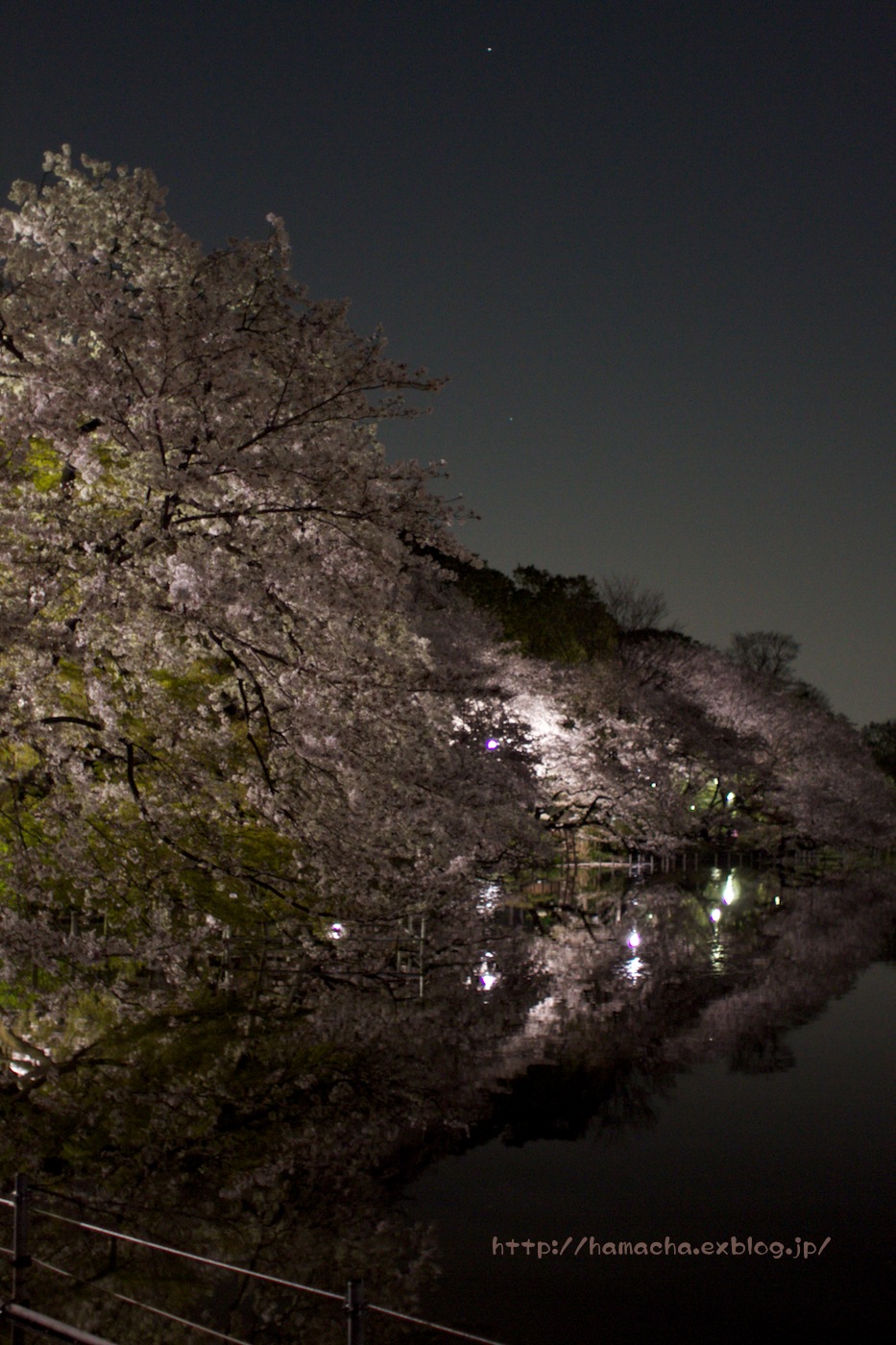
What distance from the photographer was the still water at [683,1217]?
7098mm

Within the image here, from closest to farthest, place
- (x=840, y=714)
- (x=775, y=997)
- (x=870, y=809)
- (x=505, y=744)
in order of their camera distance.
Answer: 1. (x=775, y=997)
2. (x=505, y=744)
3. (x=870, y=809)
4. (x=840, y=714)

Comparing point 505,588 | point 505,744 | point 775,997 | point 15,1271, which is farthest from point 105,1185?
point 505,588

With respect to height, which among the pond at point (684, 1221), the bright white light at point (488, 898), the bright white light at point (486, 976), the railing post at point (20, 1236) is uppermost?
the bright white light at point (488, 898)

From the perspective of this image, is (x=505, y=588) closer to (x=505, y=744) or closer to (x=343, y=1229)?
(x=505, y=744)

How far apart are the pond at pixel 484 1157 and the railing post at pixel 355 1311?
2.14 meters

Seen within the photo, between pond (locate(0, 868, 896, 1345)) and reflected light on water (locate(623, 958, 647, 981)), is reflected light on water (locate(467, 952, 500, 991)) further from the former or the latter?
reflected light on water (locate(623, 958, 647, 981))

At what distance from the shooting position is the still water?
7098mm

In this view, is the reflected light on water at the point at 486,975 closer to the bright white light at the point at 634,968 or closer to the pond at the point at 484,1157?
the pond at the point at 484,1157

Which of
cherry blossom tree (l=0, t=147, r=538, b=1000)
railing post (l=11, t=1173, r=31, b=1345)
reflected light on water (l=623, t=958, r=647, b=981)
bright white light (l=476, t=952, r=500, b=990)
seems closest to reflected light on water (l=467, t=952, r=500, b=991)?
bright white light (l=476, t=952, r=500, b=990)

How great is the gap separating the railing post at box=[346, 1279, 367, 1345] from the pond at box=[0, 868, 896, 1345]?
2.14 meters

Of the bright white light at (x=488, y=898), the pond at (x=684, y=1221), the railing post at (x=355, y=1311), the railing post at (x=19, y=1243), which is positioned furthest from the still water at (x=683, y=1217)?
the bright white light at (x=488, y=898)

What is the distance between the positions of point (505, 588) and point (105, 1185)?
46202mm

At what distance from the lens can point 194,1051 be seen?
13.3 meters

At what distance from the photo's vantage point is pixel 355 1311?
4793mm
